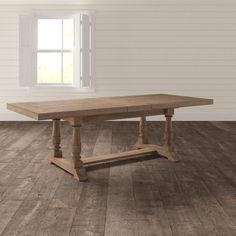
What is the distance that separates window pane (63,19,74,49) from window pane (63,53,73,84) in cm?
18

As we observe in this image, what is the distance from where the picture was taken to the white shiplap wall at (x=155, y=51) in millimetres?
7070

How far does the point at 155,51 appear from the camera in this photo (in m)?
7.18

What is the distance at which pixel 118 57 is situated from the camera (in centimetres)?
717

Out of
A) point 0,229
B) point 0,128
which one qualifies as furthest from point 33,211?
point 0,128

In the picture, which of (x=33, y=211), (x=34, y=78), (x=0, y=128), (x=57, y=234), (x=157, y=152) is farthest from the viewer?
(x=34, y=78)

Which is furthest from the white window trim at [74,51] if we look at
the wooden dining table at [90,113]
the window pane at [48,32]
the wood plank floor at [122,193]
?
the wooden dining table at [90,113]

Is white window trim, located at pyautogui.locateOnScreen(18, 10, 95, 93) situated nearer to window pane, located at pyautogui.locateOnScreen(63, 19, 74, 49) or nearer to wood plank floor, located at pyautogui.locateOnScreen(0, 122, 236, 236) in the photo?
window pane, located at pyautogui.locateOnScreen(63, 19, 74, 49)

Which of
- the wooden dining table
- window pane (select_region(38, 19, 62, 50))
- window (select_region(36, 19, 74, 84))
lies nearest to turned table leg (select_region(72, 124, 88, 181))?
the wooden dining table

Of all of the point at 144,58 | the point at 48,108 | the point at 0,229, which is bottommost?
the point at 0,229

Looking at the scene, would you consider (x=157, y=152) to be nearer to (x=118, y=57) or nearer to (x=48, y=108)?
(x=48, y=108)

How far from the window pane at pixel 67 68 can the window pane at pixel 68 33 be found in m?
0.18

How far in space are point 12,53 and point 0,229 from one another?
199 inches

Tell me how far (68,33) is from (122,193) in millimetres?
4778

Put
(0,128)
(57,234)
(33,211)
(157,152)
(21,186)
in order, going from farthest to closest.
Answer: (0,128), (157,152), (21,186), (33,211), (57,234)
